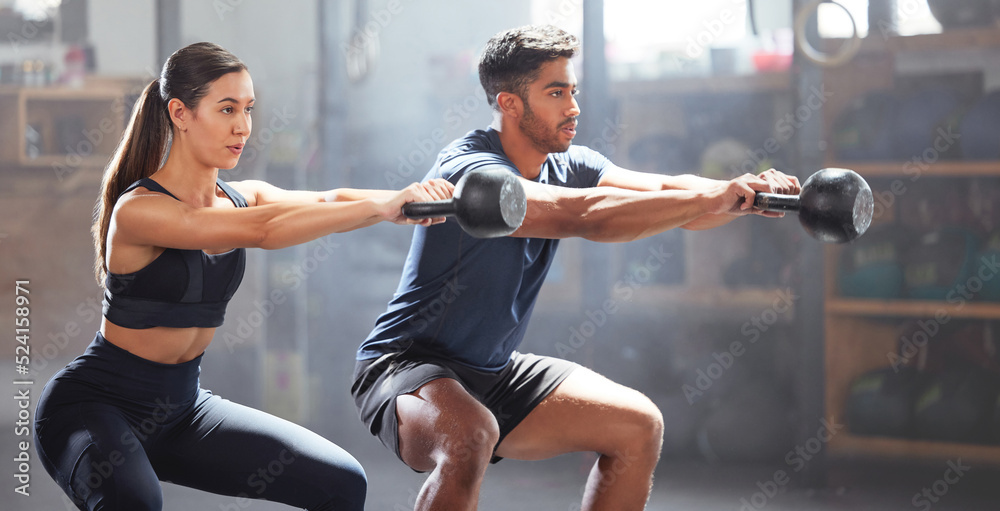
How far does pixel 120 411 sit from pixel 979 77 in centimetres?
357

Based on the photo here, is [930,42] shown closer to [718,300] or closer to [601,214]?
[718,300]

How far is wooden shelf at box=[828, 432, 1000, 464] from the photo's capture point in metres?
3.55

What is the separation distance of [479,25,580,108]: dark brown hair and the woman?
46cm

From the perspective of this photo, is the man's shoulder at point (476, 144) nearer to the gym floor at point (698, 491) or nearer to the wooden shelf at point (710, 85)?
the gym floor at point (698, 491)

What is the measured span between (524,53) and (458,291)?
62 centimetres

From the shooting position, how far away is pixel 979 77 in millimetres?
3625

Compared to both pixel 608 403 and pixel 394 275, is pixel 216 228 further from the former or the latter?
pixel 394 275

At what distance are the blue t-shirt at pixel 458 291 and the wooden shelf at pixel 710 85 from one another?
197 centimetres

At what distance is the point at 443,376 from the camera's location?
76.4 inches

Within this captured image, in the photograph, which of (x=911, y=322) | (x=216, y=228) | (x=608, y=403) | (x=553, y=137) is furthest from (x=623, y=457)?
(x=911, y=322)

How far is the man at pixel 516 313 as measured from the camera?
1.90m

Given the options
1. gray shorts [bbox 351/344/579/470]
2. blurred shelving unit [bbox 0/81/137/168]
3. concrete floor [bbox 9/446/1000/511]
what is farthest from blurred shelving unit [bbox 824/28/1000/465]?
blurred shelving unit [bbox 0/81/137/168]

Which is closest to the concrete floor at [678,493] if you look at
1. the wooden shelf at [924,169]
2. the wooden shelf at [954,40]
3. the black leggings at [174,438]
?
the wooden shelf at [924,169]

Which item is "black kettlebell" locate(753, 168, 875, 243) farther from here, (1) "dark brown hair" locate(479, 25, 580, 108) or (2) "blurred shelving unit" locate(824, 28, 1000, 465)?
(2) "blurred shelving unit" locate(824, 28, 1000, 465)
